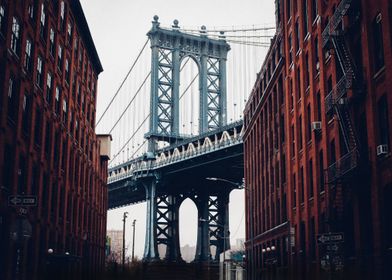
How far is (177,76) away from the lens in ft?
402

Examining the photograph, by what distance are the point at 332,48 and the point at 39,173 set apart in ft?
69.4

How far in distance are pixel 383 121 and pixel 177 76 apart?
308 feet

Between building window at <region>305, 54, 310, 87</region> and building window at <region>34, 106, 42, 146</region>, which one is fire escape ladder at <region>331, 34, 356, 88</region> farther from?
building window at <region>34, 106, 42, 146</region>

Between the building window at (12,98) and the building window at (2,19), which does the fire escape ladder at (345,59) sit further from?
the building window at (12,98)

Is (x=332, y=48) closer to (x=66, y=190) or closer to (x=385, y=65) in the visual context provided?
(x=385, y=65)

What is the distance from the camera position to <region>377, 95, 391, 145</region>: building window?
97.6ft

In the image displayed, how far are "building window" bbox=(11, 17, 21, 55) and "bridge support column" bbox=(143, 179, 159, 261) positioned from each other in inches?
3058

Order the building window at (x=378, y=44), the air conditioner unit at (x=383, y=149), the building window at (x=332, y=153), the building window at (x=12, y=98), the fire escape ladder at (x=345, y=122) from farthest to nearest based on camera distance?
the building window at (x=332, y=153)
the building window at (x=12, y=98)
the fire escape ladder at (x=345, y=122)
the building window at (x=378, y=44)
the air conditioner unit at (x=383, y=149)

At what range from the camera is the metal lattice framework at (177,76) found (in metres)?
118

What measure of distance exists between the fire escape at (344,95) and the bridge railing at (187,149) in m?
53.5

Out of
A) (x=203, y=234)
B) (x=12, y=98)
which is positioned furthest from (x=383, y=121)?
(x=203, y=234)

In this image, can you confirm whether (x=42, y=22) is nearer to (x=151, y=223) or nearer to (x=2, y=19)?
(x=2, y=19)

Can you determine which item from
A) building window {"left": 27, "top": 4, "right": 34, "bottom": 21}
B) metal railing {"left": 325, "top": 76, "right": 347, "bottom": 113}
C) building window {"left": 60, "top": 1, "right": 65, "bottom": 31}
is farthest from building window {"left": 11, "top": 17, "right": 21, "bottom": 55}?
metal railing {"left": 325, "top": 76, "right": 347, "bottom": 113}

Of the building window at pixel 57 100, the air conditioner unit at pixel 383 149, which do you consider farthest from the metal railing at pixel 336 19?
the building window at pixel 57 100
